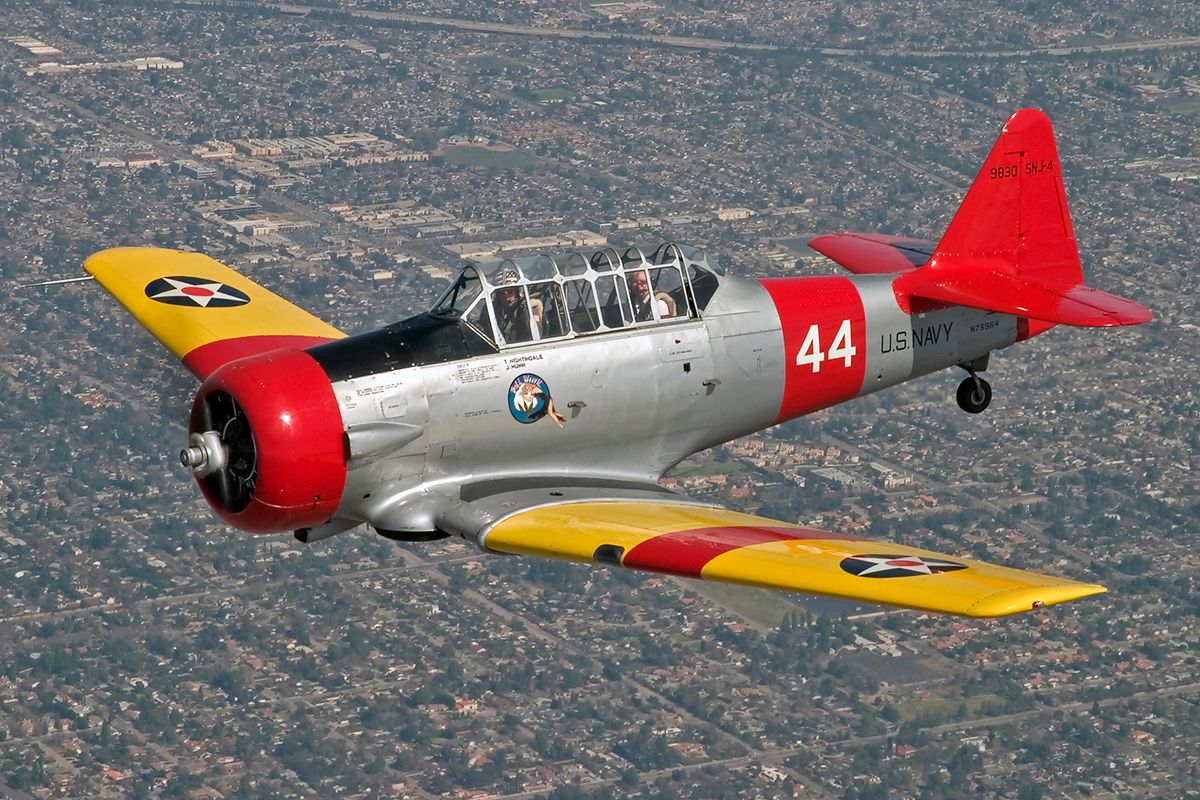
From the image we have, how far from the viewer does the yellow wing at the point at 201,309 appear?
2723 centimetres

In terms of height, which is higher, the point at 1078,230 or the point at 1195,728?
the point at 1078,230

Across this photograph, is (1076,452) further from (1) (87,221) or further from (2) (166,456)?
(1) (87,221)

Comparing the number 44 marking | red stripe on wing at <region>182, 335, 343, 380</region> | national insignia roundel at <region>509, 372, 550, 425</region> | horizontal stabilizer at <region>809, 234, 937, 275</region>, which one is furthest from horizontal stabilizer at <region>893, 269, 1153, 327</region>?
red stripe on wing at <region>182, 335, 343, 380</region>

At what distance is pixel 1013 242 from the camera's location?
1076 inches

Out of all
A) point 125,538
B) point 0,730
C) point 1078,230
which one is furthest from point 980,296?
point 1078,230

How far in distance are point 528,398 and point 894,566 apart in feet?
15.3

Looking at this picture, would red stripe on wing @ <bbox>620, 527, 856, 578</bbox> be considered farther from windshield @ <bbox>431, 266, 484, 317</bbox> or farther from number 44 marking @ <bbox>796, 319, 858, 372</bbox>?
number 44 marking @ <bbox>796, 319, 858, 372</bbox>

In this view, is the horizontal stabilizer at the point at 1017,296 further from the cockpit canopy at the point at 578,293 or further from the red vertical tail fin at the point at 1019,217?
the cockpit canopy at the point at 578,293

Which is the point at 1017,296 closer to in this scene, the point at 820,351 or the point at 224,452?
the point at 820,351

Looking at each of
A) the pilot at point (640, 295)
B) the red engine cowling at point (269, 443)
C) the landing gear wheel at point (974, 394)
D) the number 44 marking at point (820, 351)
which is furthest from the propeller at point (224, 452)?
the landing gear wheel at point (974, 394)

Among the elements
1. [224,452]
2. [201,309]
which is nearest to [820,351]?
[224,452]

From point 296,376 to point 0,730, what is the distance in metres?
61.8

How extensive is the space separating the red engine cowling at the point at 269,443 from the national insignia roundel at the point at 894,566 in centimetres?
521

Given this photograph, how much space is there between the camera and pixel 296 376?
2283 cm
